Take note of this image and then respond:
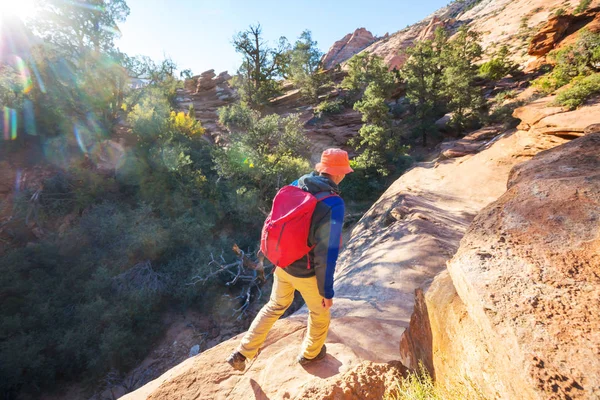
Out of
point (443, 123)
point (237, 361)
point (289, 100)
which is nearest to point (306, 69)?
point (289, 100)

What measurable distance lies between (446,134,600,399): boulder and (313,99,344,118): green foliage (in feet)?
53.8

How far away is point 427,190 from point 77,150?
13.1 m

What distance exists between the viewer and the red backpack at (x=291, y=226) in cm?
157

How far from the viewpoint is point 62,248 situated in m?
7.77

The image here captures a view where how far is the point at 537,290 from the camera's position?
92 centimetres

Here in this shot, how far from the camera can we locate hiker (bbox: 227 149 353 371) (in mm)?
1584

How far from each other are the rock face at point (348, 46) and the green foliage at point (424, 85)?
32.6 metres

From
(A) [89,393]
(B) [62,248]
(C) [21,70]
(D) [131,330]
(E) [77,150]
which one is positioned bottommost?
(A) [89,393]

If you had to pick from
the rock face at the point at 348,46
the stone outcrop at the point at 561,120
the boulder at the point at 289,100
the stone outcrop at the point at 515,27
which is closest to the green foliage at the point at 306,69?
the boulder at the point at 289,100

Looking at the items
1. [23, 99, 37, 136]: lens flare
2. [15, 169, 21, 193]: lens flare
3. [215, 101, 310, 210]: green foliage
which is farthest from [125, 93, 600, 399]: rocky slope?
[23, 99, 37, 136]: lens flare

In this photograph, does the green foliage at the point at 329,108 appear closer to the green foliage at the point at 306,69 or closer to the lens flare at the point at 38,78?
the green foliage at the point at 306,69

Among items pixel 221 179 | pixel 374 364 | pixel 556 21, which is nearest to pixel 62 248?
pixel 221 179

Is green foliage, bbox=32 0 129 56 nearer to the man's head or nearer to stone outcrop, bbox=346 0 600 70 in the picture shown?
the man's head

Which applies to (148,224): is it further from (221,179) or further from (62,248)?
(221,179)
